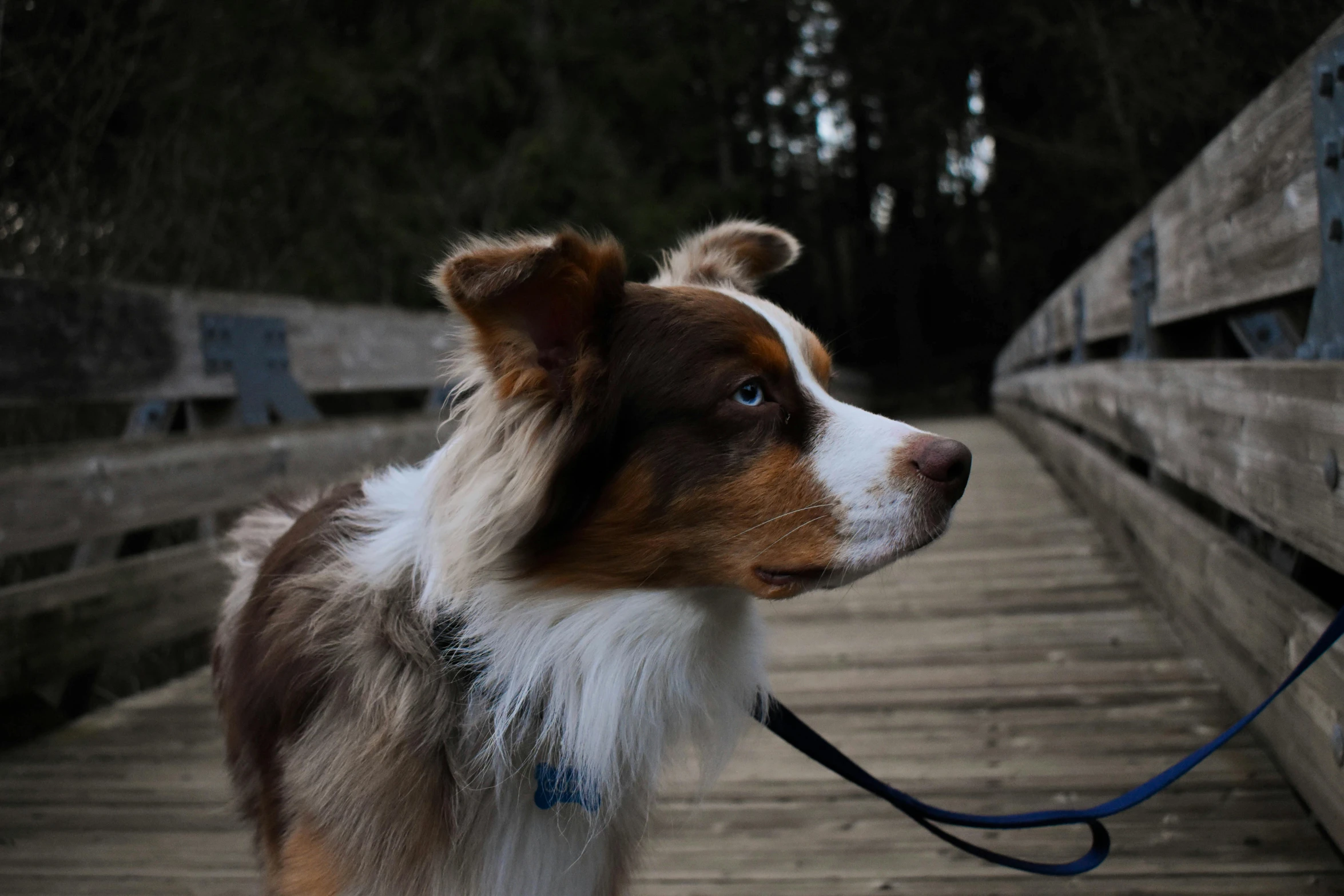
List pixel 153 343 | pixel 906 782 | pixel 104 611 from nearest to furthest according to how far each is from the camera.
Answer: pixel 906 782 < pixel 104 611 < pixel 153 343

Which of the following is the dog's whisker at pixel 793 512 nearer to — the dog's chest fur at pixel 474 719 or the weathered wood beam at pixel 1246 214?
the dog's chest fur at pixel 474 719

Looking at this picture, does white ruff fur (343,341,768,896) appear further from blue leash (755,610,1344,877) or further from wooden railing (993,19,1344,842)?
wooden railing (993,19,1344,842)

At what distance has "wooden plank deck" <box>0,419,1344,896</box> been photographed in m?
2.39

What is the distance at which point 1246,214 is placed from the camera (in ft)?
9.00

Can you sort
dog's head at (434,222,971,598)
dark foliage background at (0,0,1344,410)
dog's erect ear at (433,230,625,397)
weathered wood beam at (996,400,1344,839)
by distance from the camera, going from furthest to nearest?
dark foliage background at (0,0,1344,410) < weathered wood beam at (996,400,1344,839) < dog's head at (434,222,971,598) < dog's erect ear at (433,230,625,397)

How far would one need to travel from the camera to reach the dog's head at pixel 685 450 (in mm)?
1925

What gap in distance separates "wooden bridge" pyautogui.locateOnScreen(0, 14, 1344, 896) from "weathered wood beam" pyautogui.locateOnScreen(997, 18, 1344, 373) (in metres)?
0.01

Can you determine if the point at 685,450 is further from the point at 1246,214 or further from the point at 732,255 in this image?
the point at 1246,214

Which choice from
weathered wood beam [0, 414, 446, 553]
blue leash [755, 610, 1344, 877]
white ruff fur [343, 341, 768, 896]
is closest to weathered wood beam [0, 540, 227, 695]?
weathered wood beam [0, 414, 446, 553]

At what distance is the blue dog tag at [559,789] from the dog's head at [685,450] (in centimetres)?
35

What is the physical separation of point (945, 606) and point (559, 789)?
307cm

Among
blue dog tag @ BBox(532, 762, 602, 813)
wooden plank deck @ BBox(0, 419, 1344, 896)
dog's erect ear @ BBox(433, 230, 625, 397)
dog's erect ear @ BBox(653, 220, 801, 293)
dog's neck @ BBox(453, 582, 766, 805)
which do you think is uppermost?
dog's erect ear @ BBox(653, 220, 801, 293)

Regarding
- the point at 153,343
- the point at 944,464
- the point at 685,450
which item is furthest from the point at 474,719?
the point at 153,343

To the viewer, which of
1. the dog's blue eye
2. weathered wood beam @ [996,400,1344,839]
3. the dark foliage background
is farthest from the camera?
the dark foliage background
